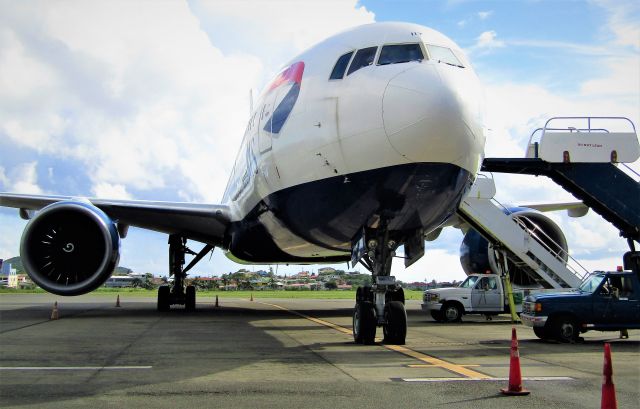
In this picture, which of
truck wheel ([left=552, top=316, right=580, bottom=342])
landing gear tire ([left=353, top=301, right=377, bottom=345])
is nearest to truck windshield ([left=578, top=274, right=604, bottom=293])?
truck wheel ([left=552, top=316, right=580, bottom=342])

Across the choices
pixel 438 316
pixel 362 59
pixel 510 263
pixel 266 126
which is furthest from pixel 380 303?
pixel 510 263

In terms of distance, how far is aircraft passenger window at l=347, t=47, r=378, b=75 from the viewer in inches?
351

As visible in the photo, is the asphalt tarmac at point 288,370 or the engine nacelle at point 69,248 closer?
the asphalt tarmac at point 288,370

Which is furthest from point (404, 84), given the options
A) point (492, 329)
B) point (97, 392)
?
point (492, 329)

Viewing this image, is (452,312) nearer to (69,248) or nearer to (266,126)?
(266,126)

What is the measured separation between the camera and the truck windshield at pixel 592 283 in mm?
12094

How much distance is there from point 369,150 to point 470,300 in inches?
409

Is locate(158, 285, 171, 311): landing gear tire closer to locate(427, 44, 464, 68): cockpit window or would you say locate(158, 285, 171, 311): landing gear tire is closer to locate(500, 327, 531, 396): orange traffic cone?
locate(427, 44, 464, 68): cockpit window

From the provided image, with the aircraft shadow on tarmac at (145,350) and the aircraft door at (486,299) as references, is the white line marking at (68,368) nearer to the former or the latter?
the aircraft shadow on tarmac at (145,350)

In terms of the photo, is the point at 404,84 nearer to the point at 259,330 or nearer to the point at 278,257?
the point at 259,330

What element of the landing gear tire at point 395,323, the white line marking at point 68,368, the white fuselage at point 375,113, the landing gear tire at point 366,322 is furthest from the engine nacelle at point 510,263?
the white line marking at point 68,368

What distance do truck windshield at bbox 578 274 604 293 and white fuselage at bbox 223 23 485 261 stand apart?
373 cm

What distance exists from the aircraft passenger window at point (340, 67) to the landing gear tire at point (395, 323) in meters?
3.41

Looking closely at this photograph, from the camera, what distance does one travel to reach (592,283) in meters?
12.4
